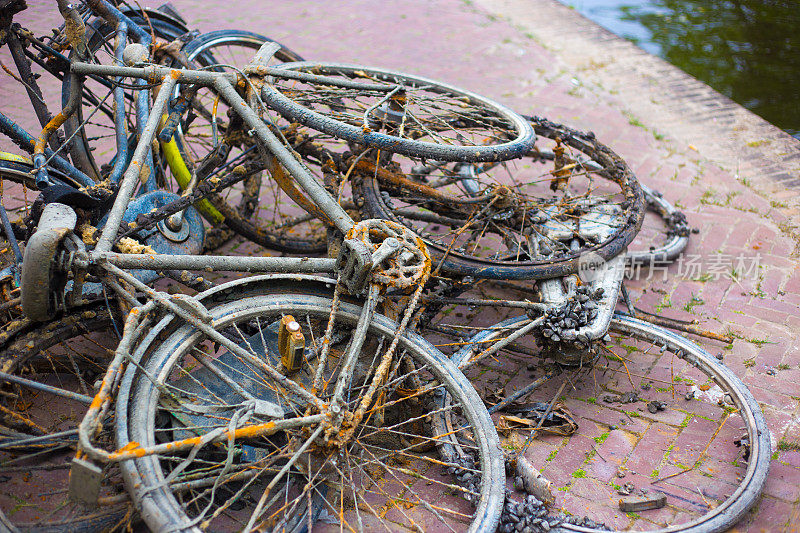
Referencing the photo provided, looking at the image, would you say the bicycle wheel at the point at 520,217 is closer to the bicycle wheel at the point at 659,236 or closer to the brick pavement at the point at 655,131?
the bicycle wheel at the point at 659,236

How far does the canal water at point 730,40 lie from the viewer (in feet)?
25.3

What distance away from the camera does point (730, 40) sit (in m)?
8.97

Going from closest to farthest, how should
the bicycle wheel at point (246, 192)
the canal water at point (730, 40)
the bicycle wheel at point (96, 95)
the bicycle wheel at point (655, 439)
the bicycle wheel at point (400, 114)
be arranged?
the bicycle wheel at point (655, 439)
the bicycle wheel at point (400, 114)
the bicycle wheel at point (96, 95)
the bicycle wheel at point (246, 192)
the canal water at point (730, 40)

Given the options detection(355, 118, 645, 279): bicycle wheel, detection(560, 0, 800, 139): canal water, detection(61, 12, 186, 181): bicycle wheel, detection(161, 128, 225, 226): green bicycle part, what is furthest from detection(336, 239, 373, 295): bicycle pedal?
detection(560, 0, 800, 139): canal water

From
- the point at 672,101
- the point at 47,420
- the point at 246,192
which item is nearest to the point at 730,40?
the point at 672,101

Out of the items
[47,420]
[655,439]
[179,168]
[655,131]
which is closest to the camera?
[47,420]

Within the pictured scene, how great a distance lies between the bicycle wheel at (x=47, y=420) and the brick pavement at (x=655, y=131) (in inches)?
85.0

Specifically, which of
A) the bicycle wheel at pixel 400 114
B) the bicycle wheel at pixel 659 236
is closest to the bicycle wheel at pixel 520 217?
the bicycle wheel at pixel 400 114

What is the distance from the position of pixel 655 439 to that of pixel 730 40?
7.47 metres

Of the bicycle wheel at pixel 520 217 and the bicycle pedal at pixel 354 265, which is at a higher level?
the bicycle pedal at pixel 354 265

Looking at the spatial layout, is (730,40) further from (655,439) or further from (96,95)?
(96,95)

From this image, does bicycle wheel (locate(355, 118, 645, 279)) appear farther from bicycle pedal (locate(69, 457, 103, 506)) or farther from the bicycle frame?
bicycle pedal (locate(69, 457, 103, 506))

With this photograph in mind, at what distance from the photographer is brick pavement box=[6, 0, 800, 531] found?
381 cm

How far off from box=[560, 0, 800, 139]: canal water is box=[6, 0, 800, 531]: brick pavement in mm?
475
